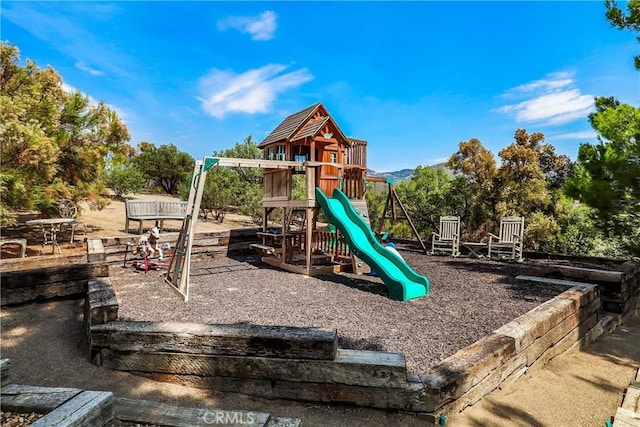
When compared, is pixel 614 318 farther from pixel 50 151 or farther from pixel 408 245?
pixel 50 151

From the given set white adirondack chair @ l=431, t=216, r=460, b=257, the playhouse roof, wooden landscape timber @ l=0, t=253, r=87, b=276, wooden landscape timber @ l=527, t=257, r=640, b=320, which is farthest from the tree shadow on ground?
white adirondack chair @ l=431, t=216, r=460, b=257

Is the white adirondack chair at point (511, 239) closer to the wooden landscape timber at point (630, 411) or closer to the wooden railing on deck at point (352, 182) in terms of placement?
the wooden railing on deck at point (352, 182)

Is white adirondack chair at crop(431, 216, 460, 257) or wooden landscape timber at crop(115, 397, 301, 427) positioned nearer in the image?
wooden landscape timber at crop(115, 397, 301, 427)

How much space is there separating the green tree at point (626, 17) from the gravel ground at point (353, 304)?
6.41 meters

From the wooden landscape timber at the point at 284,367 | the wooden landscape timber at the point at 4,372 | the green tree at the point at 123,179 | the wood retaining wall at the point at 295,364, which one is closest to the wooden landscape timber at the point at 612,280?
the wood retaining wall at the point at 295,364

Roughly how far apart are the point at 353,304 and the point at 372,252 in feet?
6.67

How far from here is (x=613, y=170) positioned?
8406 millimetres

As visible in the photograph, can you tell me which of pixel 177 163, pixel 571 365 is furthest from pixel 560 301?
pixel 177 163

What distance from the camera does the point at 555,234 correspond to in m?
12.5

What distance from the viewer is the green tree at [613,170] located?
26.6 ft

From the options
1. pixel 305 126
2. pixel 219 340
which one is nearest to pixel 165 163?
pixel 305 126

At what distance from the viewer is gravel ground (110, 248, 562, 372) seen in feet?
15.5

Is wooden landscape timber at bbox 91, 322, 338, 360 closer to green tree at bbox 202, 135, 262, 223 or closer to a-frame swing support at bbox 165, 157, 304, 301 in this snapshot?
a-frame swing support at bbox 165, 157, 304, 301

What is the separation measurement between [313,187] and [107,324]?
230 inches
